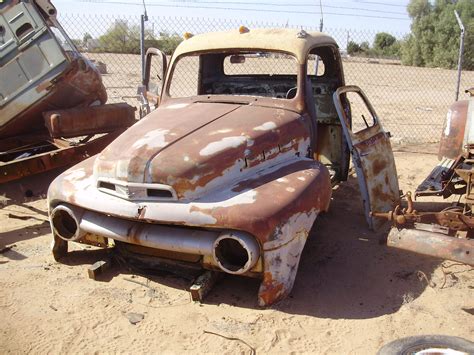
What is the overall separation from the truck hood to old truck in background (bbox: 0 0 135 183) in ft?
6.66

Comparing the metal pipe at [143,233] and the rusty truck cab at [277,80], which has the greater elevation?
the rusty truck cab at [277,80]

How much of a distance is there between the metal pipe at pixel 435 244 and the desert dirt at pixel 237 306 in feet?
1.44

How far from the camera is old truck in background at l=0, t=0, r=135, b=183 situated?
5.98 meters

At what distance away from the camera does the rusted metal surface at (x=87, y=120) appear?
20.1 feet

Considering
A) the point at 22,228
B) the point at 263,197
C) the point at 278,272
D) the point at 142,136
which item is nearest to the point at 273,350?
the point at 278,272

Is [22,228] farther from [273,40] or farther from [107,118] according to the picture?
[273,40]

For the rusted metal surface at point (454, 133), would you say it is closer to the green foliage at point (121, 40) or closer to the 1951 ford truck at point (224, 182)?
the 1951 ford truck at point (224, 182)

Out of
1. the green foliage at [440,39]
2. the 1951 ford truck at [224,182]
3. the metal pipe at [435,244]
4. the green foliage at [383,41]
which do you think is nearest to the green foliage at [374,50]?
the green foliage at [383,41]

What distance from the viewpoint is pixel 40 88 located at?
608 centimetres

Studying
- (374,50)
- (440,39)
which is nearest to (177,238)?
(440,39)

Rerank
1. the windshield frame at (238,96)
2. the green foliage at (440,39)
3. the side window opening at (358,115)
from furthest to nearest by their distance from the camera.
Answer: the green foliage at (440,39), the side window opening at (358,115), the windshield frame at (238,96)

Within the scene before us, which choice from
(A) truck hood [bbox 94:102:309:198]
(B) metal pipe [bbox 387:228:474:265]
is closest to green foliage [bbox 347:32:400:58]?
(A) truck hood [bbox 94:102:309:198]

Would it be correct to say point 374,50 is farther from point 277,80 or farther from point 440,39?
point 277,80

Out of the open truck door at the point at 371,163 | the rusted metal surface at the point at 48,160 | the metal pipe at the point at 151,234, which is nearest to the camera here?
the metal pipe at the point at 151,234
